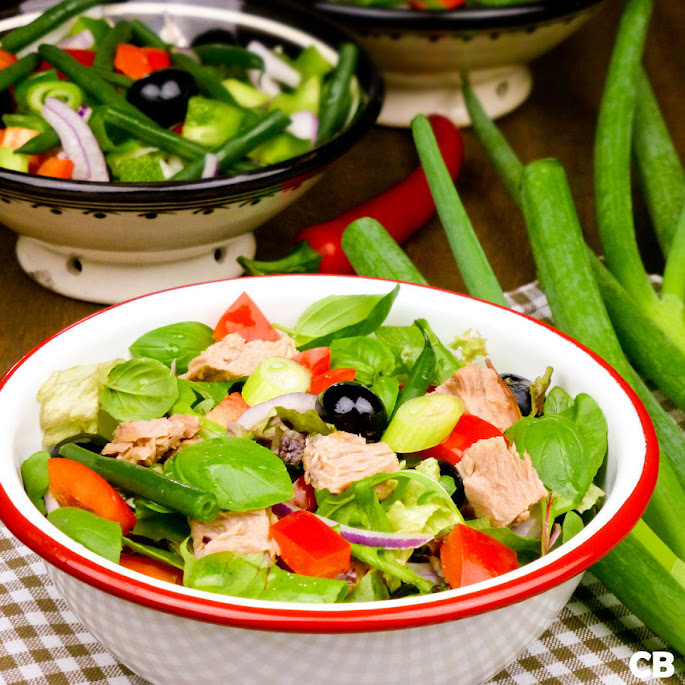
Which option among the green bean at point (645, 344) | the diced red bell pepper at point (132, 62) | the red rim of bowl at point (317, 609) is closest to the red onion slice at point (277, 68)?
the diced red bell pepper at point (132, 62)

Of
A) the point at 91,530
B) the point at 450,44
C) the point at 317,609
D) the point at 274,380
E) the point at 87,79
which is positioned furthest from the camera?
the point at 450,44

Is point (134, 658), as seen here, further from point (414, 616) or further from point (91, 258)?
point (91, 258)

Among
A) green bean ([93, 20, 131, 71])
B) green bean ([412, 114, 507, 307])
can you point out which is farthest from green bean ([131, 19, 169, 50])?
green bean ([412, 114, 507, 307])

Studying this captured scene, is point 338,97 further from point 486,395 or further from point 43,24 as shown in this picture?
point 486,395

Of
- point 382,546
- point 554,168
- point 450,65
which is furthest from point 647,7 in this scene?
point 382,546

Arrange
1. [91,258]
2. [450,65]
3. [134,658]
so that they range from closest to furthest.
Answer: [134,658], [91,258], [450,65]

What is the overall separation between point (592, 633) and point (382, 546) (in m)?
0.38

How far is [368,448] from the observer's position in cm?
103

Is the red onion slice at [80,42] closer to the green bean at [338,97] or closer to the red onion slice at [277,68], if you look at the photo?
the red onion slice at [277,68]

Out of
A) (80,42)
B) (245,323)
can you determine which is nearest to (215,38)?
(80,42)

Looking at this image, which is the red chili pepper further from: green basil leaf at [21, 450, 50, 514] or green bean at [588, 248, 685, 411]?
green basil leaf at [21, 450, 50, 514]

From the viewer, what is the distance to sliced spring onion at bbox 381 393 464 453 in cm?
107

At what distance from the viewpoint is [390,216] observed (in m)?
1.95

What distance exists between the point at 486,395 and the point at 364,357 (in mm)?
163
